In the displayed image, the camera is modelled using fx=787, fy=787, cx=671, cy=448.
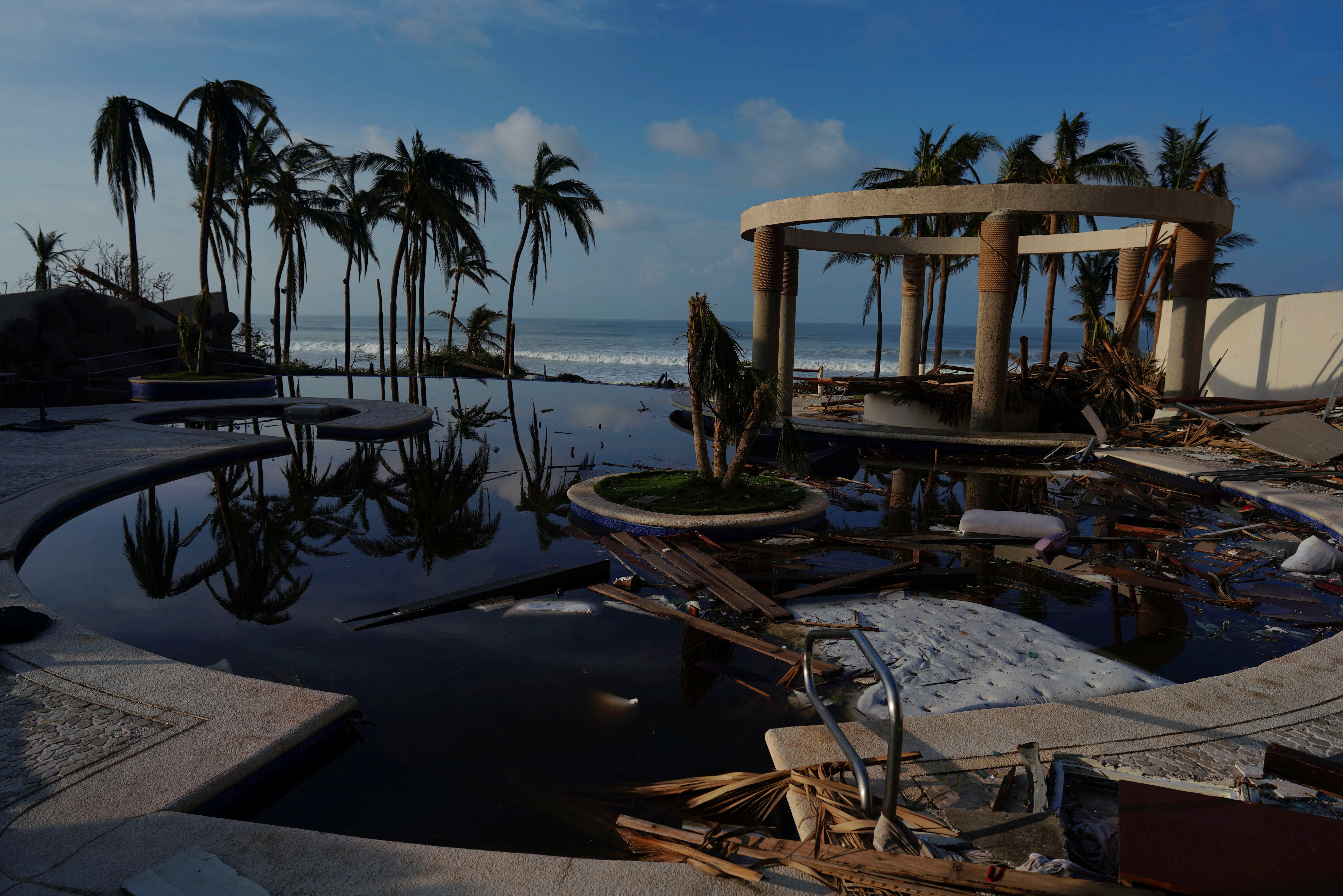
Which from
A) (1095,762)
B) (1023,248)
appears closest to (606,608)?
(1095,762)

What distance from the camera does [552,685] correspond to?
555cm

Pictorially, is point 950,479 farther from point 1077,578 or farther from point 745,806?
point 745,806

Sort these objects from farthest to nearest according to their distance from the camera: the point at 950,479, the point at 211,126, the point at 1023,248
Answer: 1. the point at 211,126
2. the point at 1023,248
3. the point at 950,479

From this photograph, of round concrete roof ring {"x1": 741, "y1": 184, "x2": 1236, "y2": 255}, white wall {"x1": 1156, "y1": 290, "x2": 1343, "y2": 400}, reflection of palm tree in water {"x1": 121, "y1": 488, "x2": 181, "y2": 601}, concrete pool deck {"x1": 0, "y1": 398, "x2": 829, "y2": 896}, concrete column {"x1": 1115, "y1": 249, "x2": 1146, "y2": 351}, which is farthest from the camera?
concrete column {"x1": 1115, "y1": 249, "x2": 1146, "y2": 351}

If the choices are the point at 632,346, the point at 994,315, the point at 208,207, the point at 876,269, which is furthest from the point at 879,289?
the point at 632,346

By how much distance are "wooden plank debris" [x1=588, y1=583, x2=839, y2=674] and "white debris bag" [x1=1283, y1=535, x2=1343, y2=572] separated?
19.2 ft

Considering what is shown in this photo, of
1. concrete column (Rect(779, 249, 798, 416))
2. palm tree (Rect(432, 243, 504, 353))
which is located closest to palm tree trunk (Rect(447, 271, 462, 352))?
palm tree (Rect(432, 243, 504, 353))

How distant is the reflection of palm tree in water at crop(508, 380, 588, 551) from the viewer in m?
9.85

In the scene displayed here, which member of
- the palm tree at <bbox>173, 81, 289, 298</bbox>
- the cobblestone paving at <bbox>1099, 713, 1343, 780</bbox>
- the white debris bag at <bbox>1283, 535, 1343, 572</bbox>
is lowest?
the cobblestone paving at <bbox>1099, 713, 1343, 780</bbox>

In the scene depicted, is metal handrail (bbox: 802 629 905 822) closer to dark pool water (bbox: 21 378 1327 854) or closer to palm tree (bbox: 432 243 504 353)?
dark pool water (bbox: 21 378 1327 854)

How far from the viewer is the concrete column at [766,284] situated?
17.8 m

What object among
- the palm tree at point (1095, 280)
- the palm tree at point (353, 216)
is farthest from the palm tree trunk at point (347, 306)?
the palm tree at point (1095, 280)

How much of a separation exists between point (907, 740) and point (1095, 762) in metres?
0.94

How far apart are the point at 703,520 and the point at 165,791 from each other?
627 centimetres
